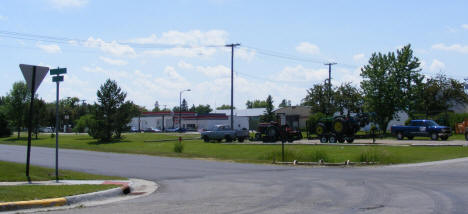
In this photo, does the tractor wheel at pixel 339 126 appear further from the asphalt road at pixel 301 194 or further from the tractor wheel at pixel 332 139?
the asphalt road at pixel 301 194

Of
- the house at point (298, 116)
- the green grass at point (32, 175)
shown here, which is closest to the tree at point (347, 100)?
the house at point (298, 116)

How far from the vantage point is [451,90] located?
6141 centimetres

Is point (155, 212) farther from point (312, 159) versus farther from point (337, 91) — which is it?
point (337, 91)

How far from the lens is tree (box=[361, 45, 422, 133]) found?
56344 millimetres

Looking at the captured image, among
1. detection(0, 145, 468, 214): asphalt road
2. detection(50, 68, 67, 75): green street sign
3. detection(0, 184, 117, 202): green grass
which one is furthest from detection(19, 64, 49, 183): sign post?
detection(0, 145, 468, 214): asphalt road

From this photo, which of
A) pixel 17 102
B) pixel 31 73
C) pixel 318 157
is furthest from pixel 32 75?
pixel 17 102

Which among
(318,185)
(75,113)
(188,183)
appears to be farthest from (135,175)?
(75,113)

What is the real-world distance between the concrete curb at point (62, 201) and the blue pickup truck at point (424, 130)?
3510 centimetres

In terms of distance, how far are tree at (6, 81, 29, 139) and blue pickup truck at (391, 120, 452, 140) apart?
1762 inches

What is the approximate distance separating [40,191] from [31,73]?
423 cm

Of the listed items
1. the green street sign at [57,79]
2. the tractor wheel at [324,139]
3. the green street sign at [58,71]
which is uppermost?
the green street sign at [58,71]

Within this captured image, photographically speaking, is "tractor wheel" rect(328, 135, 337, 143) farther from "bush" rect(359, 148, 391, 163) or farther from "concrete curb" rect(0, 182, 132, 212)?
"concrete curb" rect(0, 182, 132, 212)

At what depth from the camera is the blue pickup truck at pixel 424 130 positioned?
137ft

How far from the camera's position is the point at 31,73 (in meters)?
14.4
